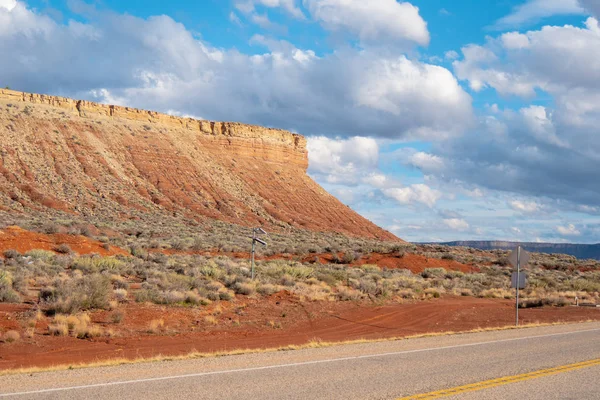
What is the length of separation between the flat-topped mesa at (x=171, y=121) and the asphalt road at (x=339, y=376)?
74701 mm

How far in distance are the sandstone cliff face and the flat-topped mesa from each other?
0.53ft

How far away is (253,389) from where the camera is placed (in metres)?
8.47

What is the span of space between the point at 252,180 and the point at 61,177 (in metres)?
28.6

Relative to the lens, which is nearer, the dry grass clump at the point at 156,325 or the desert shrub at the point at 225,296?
the dry grass clump at the point at 156,325

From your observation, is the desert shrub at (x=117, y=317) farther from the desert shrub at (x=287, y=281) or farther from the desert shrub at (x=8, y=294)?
the desert shrub at (x=287, y=281)

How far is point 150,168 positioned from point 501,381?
7020cm

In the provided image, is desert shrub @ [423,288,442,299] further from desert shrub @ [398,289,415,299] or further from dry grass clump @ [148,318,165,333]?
dry grass clump @ [148,318,165,333]

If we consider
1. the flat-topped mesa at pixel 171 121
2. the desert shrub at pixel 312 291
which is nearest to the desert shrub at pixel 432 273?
the desert shrub at pixel 312 291

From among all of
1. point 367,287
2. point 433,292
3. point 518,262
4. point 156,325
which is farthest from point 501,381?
point 433,292

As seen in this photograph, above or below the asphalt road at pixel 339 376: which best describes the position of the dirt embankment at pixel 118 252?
above

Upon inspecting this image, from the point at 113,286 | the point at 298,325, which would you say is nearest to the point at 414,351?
the point at 298,325

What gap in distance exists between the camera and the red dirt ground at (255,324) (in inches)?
520

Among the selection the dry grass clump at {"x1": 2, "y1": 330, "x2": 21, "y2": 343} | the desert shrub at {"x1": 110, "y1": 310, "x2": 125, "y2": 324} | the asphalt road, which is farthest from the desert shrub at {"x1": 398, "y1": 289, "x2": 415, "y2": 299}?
the dry grass clump at {"x1": 2, "y1": 330, "x2": 21, "y2": 343}

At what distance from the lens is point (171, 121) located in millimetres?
88688
